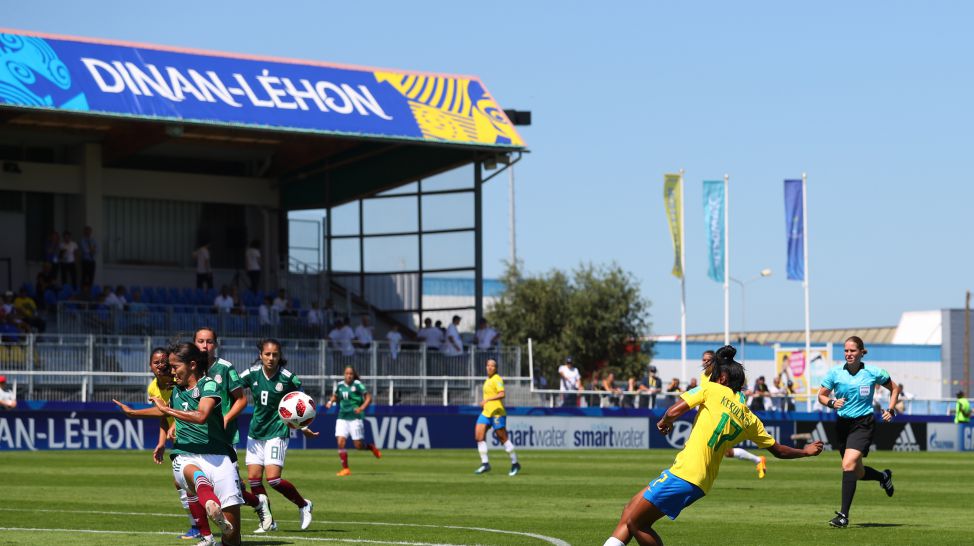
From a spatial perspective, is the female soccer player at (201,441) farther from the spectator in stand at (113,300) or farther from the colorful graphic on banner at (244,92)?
the spectator in stand at (113,300)

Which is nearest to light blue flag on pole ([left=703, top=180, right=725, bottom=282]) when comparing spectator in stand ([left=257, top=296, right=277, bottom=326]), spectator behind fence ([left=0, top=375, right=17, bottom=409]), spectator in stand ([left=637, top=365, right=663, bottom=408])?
spectator in stand ([left=637, top=365, right=663, bottom=408])

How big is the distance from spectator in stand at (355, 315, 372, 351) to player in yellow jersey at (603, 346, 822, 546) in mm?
31762

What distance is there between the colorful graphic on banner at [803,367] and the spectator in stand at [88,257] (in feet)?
77.2

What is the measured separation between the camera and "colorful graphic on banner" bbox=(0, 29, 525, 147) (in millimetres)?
39125

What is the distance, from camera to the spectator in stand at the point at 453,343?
43406 millimetres

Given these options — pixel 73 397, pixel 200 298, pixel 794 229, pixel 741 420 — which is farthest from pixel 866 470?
pixel 794 229

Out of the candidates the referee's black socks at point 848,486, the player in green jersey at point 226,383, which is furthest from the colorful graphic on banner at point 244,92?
the referee's black socks at point 848,486

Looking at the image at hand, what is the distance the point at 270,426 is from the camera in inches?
621

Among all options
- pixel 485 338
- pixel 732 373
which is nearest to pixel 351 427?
pixel 485 338

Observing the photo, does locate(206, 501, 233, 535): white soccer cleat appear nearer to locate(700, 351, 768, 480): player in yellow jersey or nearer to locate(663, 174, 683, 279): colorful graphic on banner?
locate(700, 351, 768, 480): player in yellow jersey

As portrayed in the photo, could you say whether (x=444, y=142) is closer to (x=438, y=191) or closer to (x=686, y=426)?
(x=438, y=191)

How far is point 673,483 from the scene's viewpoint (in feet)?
33.4

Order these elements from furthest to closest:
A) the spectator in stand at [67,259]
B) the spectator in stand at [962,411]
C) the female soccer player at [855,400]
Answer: the spectator in stand at [962,411] → the spectator in stand at [67,259] → the female soccer player at [855,400]

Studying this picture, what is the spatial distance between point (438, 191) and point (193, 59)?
919 centimetres
